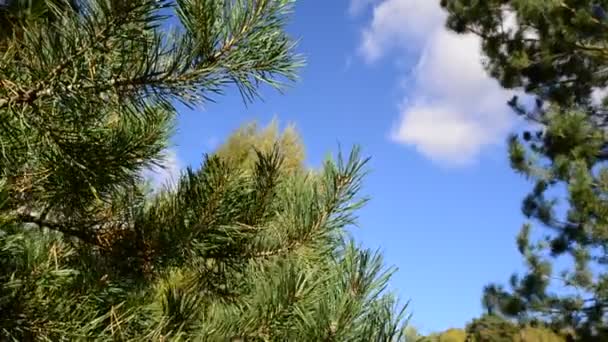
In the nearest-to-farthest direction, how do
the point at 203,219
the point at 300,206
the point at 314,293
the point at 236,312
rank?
1. the point at 314,293
2. the point at 236,312
3. the point at 300,206
4. the point at 203,219

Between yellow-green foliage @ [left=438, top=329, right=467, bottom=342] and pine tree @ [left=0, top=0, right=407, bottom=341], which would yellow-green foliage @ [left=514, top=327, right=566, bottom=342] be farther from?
pine tree @ [left=0, top=0, right=407, bottom=341]

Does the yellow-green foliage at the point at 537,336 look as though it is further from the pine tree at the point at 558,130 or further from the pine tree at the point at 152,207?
the pine tree at the point at 152,207

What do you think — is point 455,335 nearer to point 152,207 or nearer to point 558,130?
point 558,130

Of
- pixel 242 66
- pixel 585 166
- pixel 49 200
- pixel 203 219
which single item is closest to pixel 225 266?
pixel 203 219

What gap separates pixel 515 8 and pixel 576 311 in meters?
2.90

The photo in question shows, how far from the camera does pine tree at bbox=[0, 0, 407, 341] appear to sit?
1.04m

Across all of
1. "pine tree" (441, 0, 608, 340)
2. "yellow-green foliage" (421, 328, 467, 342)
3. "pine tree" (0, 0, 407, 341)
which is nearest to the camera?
"pine tree" (0, 0, 407, 341)

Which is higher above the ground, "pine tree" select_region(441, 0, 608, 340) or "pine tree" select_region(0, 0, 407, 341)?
"pine tree" select_region(441, 0, 608, 340)

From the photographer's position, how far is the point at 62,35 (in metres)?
1.07

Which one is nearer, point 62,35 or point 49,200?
point 62,35

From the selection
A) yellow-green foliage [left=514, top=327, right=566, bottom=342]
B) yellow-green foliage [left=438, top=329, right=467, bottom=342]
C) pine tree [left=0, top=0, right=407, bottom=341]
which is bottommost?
pine tree [left=0, top=0, right=407, bottom=341]

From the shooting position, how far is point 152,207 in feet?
5.12

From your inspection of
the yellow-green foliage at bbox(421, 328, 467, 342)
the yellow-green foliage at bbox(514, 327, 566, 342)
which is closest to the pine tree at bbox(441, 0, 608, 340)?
the yellow-green foliage at bbox(514, 327, 566, 342)

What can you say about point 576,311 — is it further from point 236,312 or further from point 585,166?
point 236,312
